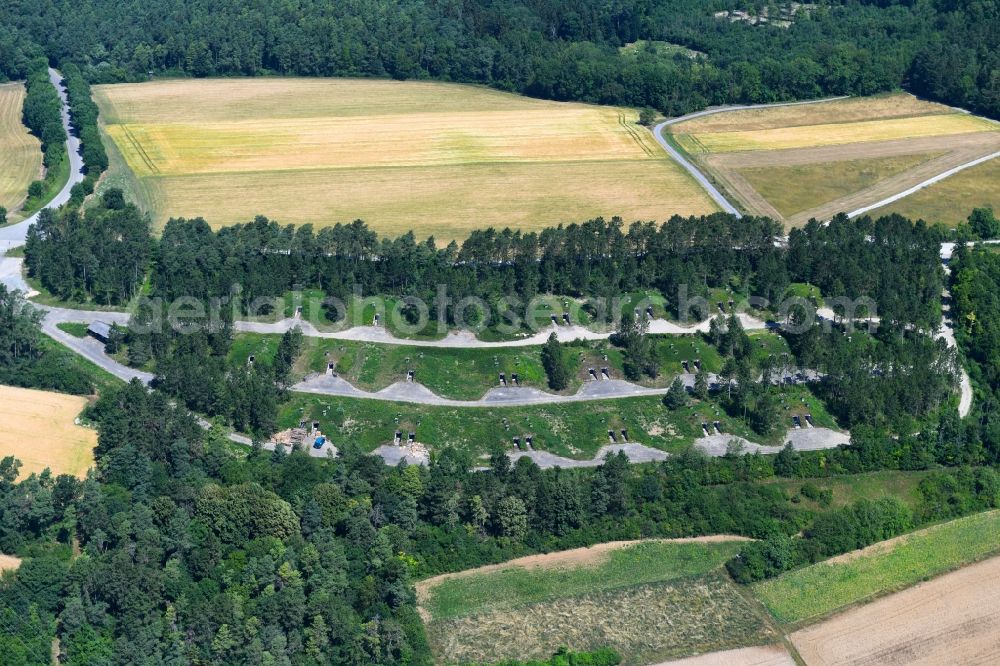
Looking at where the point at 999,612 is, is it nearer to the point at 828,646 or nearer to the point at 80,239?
the point at 828,646

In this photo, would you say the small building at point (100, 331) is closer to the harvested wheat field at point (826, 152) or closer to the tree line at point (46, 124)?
the tree line at point (46, 124)

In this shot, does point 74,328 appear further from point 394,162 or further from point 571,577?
point 571,577

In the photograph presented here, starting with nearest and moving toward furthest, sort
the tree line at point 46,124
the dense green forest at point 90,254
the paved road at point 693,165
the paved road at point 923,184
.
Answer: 1. the dense green forest at point 90,254
2. the paved road at point 693,165
3. the paved road at point 923,184
4. the tree line at point 46,124

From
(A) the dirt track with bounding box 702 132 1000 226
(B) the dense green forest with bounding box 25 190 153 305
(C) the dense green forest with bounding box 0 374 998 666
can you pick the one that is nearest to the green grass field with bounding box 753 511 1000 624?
(C) the dense green forest with bounding box 0 374 998 666

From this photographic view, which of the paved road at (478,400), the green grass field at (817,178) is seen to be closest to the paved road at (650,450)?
the paved road at (478,400)

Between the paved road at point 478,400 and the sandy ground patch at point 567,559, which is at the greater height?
the paved road at point 478,400

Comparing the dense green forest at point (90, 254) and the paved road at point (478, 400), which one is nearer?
the paved road at point (478, 400)

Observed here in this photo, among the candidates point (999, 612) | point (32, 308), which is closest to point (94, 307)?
point (32, 308)
